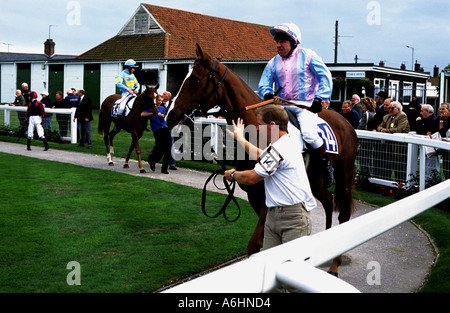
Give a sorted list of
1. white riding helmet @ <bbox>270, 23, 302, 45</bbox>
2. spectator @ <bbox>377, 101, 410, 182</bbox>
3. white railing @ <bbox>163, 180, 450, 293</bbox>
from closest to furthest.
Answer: white railing @ <bbox>163, 180, 450, 293</bbox>
white riding helmet @ <bbox>270, 23, 302, 45</bbox>
spectator @ <bbox>377, 101, 410, 182</bbox>

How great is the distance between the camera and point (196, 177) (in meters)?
11.3

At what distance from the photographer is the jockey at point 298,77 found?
4.80 m

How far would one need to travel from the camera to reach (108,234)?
20.5 feet

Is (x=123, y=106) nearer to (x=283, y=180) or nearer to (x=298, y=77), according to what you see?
(x=298, y=77)

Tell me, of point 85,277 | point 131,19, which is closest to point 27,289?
point 85,277

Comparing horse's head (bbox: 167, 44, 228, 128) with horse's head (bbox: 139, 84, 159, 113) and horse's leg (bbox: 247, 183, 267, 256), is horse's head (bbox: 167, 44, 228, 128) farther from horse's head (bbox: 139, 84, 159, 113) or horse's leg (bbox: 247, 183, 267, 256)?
horse's head (bbox: 139, 84, 159, 113)

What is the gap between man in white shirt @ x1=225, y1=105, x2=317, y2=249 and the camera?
3.52 metres

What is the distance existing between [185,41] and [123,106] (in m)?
23.8

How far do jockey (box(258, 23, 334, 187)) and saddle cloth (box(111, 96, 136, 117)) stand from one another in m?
7.88

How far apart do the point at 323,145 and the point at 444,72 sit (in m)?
20.3

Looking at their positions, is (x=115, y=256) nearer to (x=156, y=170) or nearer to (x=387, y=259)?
(x=387, y=259)

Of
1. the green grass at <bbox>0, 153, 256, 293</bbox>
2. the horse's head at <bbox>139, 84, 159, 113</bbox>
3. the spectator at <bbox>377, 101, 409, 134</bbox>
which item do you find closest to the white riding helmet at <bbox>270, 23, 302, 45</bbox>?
the green grass at <bbox>0, 153, 256, 293</bbox>
